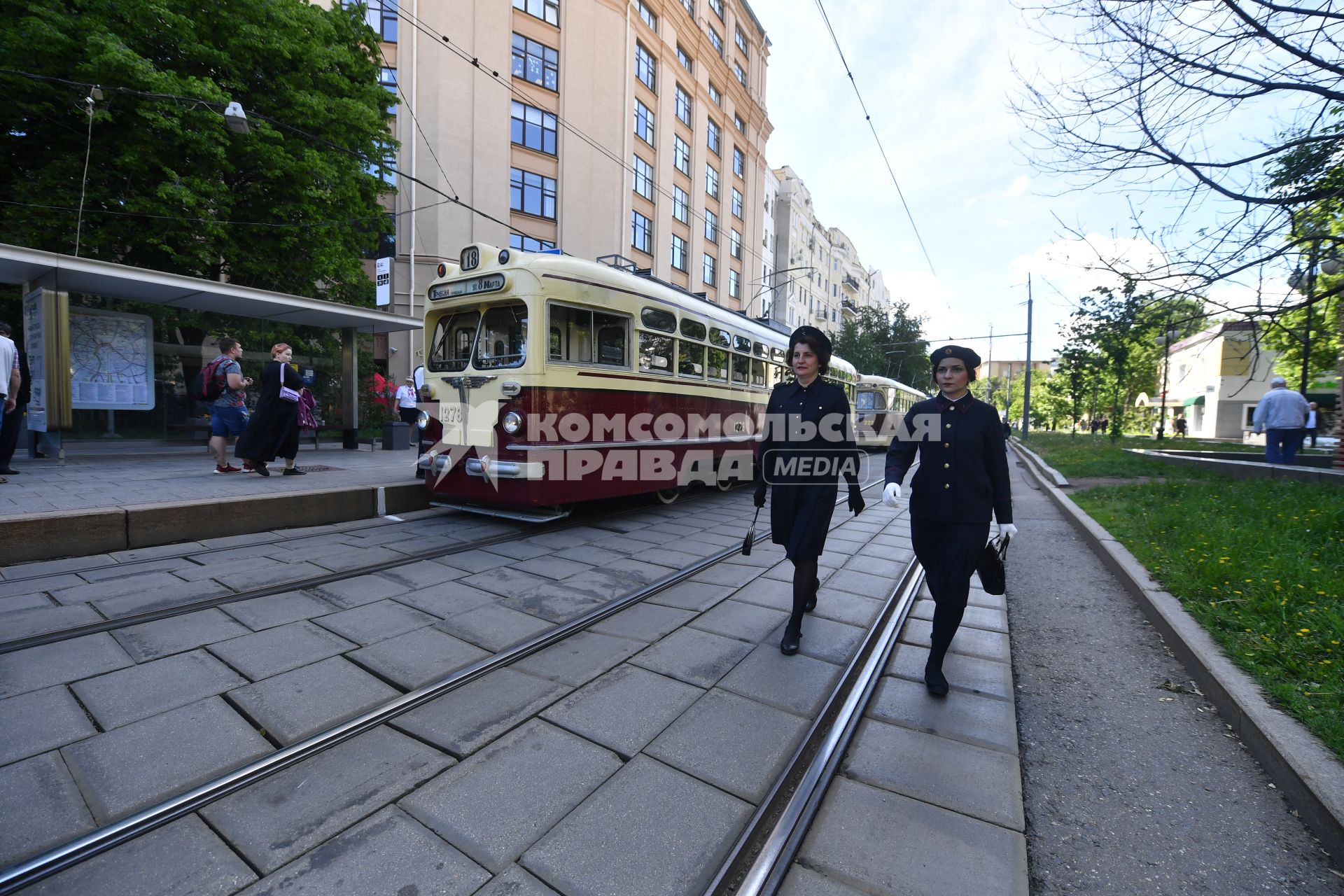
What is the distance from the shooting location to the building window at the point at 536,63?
2275 centimetres

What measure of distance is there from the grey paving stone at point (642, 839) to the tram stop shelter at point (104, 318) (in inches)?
418

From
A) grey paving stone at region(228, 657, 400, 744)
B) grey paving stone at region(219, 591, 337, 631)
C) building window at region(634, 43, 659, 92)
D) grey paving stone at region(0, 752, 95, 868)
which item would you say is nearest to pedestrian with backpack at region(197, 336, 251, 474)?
grey paving stone at region(219, 591, 337, 631)

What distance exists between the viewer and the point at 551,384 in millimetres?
6180

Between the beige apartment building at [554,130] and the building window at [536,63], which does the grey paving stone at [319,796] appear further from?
the building window at [536,63]

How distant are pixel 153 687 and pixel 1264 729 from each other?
5.22 meters

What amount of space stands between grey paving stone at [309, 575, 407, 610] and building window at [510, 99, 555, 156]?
2281 cm

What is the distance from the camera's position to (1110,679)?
340cm

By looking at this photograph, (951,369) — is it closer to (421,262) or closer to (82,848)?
(82,848)

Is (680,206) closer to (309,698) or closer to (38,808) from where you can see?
(309,698)

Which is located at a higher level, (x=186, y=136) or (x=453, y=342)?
(x=186, y=136)

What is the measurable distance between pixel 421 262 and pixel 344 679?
22116 millimetres

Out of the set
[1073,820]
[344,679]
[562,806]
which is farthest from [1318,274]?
[344,679]

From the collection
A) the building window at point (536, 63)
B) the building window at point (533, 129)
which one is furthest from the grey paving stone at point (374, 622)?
the building window at point (536, 63)

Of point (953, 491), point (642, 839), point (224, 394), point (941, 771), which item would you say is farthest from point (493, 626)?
point (224, 394)
